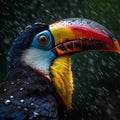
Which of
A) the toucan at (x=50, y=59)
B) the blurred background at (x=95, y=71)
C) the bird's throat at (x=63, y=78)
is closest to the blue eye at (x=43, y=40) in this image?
the toucan at (x=50, y=59)

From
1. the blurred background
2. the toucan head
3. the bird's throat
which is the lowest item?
the blurred background

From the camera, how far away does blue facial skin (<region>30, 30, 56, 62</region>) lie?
14.2 feet

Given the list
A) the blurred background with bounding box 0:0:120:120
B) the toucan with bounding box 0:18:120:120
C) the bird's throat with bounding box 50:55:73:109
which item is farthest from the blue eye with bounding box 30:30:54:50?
the blurred background with bounding box 0:0:120:120

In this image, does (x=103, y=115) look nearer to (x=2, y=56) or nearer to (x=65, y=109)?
(x=2, y=56)

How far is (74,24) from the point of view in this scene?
14.1ft

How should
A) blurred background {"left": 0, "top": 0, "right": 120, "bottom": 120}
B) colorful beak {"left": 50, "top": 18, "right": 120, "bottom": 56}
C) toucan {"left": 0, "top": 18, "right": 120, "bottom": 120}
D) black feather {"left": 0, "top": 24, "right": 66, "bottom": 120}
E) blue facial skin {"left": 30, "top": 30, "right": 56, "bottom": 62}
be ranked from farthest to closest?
1. blurred background {"left": 0, "top": 0, "right": 120, "bottom": 120}
2. blue facial skin {"left": 30, "top": 30, "right": 56, "bottom": 62}
3. colorful beak {"left": 50, "top": 18, "right": 120, "bottom": 56}
4. toucan {"left": 0, "top": 18, "right": 120, "bottom": 120}
5. black feather {"left": 0, "top": 24, "right": 66, "bottom": 120}

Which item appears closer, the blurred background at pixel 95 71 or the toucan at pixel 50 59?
the toucan at pixel 50 59

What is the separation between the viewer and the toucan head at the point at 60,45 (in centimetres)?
424

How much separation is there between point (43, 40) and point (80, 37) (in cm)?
27

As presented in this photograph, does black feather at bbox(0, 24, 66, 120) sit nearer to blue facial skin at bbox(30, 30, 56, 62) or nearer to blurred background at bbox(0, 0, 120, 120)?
blue facial skin at bbox(30, 30, 56, 62)

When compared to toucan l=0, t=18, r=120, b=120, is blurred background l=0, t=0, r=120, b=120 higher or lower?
lower

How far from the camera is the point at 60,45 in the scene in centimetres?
438

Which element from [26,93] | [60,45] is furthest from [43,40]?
[26,93]

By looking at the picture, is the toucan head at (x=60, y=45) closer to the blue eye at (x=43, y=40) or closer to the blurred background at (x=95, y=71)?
the blue eye at (x=43, y=40)
